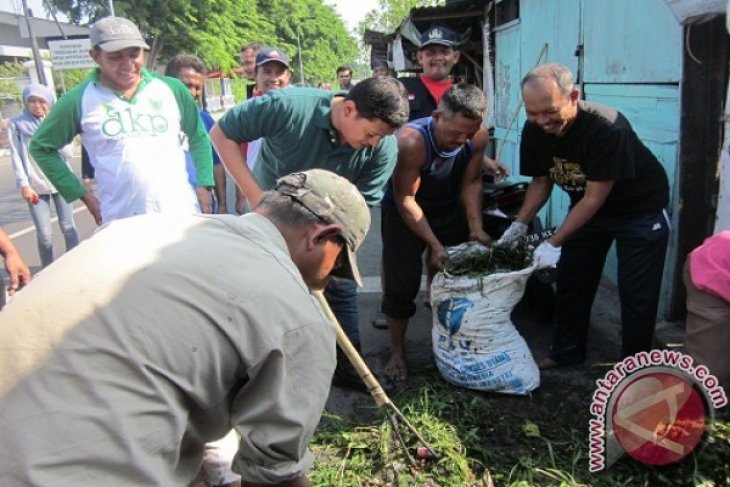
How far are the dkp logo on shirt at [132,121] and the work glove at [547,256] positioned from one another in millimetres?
2069

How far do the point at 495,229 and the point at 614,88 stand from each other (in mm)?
1441

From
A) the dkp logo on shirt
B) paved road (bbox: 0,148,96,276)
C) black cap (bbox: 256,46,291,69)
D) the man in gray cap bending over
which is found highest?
black cap (bbox: 256,46,291,69)

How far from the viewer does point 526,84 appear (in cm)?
271

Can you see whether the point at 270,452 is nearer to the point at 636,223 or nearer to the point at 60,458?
the point at 60,458

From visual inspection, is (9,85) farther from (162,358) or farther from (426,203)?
(162,358)

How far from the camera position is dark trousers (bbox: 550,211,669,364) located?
9.63ft

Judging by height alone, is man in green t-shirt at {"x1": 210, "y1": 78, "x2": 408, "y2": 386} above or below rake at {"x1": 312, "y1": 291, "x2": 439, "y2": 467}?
above

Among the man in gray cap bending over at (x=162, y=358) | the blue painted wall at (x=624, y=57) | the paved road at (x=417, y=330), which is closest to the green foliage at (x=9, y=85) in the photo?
the paved road at (x=417, y=330)

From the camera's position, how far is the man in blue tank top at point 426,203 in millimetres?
3045

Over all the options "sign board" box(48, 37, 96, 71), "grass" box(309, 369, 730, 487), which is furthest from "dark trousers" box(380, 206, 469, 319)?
"sign board" box(48, 37, 96, 71)

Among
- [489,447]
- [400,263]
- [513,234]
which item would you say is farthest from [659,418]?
[400,263]

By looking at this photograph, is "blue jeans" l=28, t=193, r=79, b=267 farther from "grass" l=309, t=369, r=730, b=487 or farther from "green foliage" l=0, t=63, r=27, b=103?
"green foliage" l=0, t=63, r=27, b=103

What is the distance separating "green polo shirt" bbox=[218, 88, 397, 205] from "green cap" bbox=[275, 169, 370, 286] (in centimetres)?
128

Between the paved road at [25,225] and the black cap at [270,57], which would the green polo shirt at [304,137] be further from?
the paved road at [25,225]
